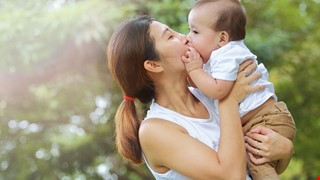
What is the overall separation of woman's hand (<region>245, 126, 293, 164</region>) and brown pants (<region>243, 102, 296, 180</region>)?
18mm

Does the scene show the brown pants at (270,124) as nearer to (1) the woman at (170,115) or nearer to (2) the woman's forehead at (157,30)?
(1) the woman at (170,115)

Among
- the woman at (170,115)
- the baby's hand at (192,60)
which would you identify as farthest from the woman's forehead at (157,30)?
the baby's hand at (192,60)

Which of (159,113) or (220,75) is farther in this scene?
(159,113)

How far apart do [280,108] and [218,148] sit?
0.79ft

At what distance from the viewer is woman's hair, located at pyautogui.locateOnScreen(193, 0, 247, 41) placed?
2205 mm

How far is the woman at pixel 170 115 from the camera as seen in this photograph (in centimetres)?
211

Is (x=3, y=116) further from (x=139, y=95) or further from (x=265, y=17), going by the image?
(x=139, y=95)

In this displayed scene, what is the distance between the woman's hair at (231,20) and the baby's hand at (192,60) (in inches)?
4.0

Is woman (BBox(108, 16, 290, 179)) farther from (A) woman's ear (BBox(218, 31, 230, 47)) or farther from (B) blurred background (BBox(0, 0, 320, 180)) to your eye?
(B) blurred background (BBox(0, 0, 320, 180))

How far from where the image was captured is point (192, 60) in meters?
2.17

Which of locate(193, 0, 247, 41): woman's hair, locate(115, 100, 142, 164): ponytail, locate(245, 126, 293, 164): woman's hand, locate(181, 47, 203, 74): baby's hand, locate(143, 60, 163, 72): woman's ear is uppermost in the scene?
locate(193, 0, 247, 41): woman's hair

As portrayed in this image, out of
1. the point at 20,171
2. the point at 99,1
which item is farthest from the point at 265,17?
the point at 20,171

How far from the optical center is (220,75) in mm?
2113

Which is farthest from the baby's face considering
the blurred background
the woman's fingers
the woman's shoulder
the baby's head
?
the blurred background
